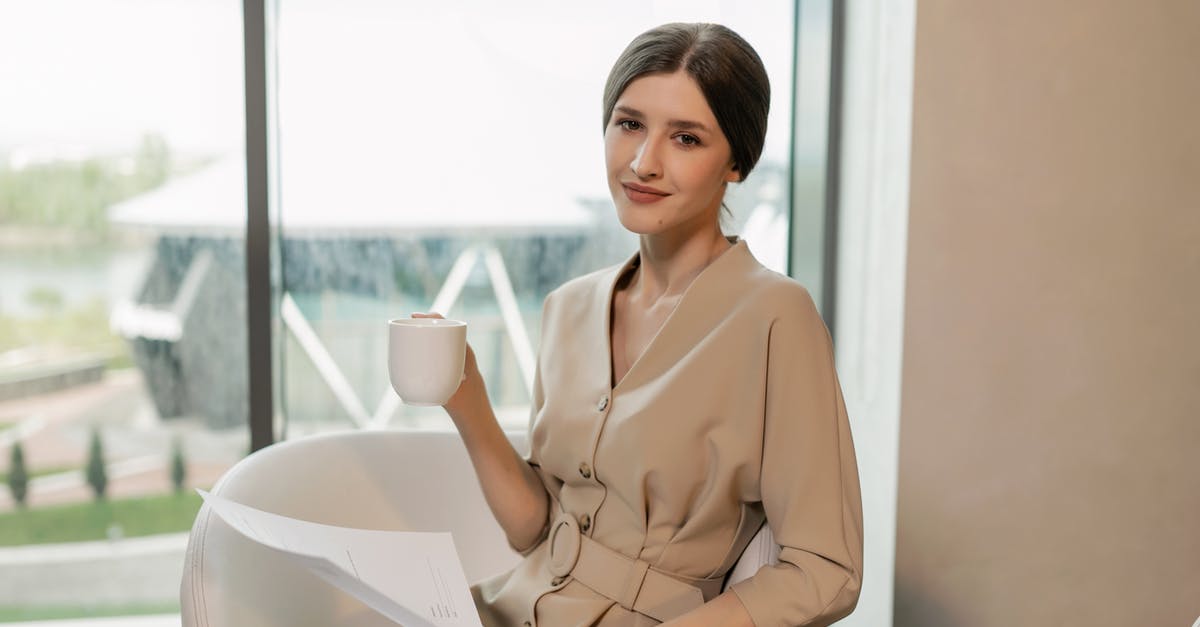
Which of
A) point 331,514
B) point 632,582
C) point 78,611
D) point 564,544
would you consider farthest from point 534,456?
point 78,611

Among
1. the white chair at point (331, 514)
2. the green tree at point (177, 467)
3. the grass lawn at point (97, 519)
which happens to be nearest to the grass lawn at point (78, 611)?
the grass lawn at point (97, 519)

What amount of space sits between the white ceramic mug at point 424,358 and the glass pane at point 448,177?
107 cm

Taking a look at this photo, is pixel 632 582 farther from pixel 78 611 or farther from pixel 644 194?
pixel 78 611

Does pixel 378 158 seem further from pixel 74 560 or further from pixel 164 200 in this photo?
pixel 74 560

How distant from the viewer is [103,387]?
2.12 m

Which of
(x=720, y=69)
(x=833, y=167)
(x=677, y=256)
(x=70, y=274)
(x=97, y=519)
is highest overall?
(x=720, y=69)

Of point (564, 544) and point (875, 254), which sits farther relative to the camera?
point (875, 254)

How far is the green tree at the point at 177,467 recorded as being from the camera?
217cm

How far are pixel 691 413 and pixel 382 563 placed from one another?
374mm

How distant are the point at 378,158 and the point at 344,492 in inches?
30.4

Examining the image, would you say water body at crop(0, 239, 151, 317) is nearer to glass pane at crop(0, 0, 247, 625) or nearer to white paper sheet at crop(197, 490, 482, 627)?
glass pane at crop(0, 0, 247, 625)

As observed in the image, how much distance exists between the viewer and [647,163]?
118 cm

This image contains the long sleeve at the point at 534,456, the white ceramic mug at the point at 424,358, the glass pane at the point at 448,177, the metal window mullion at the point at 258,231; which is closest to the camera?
the white ceramic mug at the point at 424,358

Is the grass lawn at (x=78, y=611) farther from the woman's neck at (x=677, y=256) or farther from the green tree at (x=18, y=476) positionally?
the woman's neck at (x=677, y=256)
